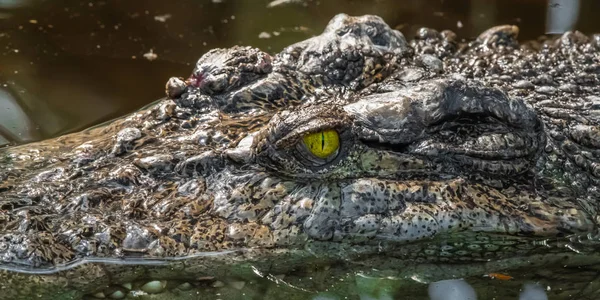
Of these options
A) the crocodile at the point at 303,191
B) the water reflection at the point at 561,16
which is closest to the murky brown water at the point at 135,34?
the water reflection at the point at 561,16

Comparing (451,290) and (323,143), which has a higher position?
(323,143)

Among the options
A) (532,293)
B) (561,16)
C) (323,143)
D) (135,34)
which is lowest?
(532,293)

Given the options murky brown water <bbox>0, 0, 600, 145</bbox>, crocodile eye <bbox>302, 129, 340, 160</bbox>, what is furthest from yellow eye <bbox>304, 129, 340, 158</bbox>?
murky brown water <bbox>0, 0, 600, 145</bbox>

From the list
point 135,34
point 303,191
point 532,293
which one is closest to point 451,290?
point 532,293

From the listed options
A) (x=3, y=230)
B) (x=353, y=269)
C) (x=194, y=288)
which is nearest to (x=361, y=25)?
(x=353, y=269)

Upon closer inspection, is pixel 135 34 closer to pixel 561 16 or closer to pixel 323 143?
pixel 323 143

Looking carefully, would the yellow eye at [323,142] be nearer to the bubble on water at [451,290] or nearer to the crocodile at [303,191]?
the crocodile at [303,191]

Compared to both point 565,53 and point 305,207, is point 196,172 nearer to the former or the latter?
point 305,207

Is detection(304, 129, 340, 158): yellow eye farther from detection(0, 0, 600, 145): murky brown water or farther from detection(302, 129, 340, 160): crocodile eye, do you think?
detection(0, 0, 600, 145): murky brown water
